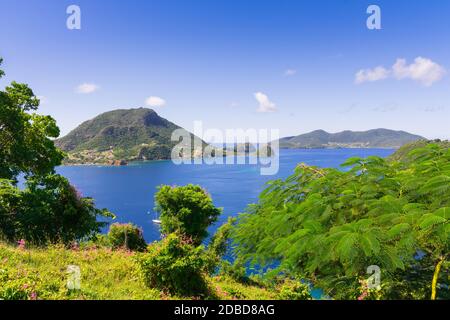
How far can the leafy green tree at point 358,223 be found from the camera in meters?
Result: 4.38

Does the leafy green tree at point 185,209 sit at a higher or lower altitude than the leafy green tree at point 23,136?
lower

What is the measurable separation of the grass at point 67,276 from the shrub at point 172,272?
260mm

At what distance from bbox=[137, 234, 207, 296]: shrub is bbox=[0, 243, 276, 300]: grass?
260mm

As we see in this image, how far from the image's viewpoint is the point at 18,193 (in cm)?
1452

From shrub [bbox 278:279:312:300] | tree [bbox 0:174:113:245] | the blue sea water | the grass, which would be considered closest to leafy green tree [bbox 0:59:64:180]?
tree [bbox 0:174:113:245]

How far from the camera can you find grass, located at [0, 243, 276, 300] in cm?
553

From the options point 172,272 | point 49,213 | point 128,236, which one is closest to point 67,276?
point 172,272

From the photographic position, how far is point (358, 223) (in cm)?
460

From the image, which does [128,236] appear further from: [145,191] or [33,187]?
[145,191]

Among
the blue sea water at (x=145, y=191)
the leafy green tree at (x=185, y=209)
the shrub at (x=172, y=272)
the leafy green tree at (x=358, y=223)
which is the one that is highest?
the leafy green tree at (x=358, y=223)

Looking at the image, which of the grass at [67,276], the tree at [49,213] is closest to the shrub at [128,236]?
the tree at [49,213]

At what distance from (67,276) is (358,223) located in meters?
6.05

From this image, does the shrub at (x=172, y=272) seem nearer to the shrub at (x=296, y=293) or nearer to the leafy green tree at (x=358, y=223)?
the leafy green tree at (x=358, y=223)

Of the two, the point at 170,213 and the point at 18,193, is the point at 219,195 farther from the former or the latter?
the point at 18,193
